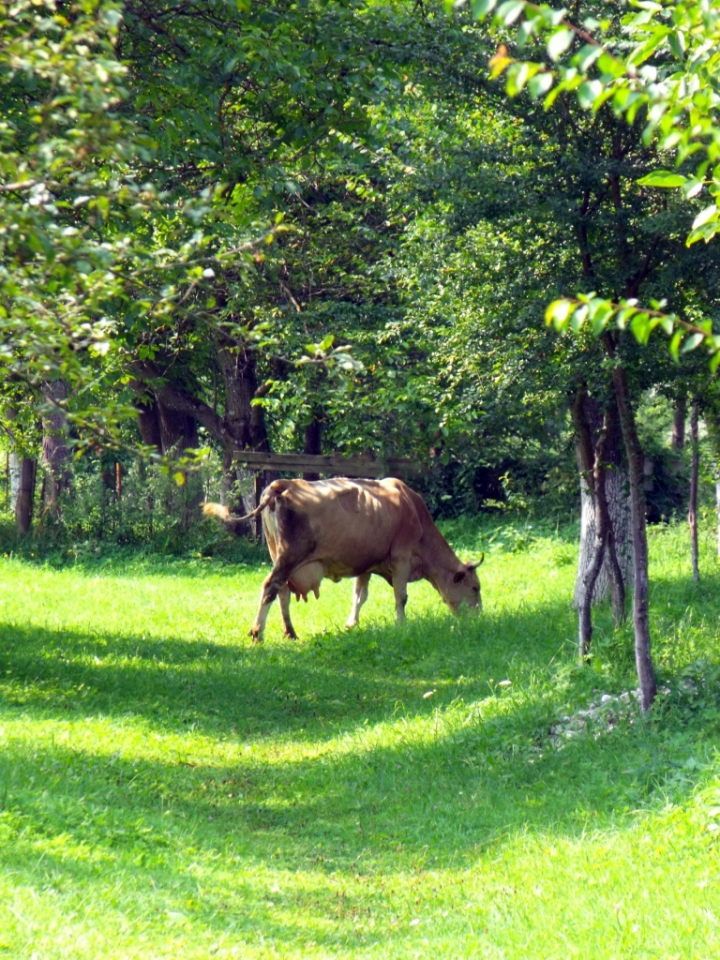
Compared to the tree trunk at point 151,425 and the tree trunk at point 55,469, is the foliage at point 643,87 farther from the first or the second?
the tree trunk at point 151,425

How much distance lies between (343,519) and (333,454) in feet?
25.3

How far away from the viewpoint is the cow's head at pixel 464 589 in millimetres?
15711

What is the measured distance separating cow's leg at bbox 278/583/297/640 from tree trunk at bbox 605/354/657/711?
676 centimetres

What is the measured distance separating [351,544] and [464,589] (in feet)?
5.43

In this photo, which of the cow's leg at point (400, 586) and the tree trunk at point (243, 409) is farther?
the tree trunk at point (243, 409)

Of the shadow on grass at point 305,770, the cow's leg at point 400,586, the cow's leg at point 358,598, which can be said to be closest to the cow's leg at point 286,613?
the cow's leg at point 358,598

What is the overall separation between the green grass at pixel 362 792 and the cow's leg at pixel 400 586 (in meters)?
0.98

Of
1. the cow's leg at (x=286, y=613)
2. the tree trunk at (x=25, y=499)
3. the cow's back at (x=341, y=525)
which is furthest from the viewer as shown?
the tree trunk at (x=25, y=499)

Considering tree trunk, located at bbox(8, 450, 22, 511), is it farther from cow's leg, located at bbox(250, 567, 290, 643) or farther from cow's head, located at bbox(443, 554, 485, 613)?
cow's head, located at bbox(443, 554, 485, 613)

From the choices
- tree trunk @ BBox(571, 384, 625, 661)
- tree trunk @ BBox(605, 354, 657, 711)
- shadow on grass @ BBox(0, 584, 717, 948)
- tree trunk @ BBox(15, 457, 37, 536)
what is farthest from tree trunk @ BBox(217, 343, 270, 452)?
tree trunk @ BBox(605, 354, 657, 711)

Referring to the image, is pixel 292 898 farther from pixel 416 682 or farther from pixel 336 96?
pixel 336 96

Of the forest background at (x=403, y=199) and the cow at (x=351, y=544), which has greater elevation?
the forest background at (x=403, y=199)

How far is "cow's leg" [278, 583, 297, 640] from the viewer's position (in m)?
15.2

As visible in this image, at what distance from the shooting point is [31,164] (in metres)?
5.03
